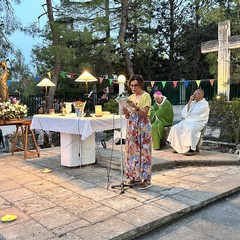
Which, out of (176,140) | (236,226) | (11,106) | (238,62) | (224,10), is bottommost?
(236,226)

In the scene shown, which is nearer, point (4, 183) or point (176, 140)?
point (4, 183)

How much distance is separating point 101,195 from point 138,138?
836mm

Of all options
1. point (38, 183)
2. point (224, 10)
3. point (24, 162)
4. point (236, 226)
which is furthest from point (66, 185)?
point (224, 10)

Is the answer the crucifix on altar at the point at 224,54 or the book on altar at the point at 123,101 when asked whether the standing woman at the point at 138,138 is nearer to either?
the book on altar at the point at 123,101

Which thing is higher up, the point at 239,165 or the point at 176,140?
the point at 176,140

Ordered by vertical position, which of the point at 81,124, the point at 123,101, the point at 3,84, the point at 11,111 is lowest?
the point at 81,124

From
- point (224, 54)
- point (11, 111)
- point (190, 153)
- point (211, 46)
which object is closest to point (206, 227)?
point (190, 153)

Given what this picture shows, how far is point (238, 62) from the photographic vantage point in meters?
8.45

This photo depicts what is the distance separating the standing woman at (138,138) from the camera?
3.76 metres

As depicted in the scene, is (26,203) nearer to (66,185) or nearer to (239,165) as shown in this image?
(66,185)

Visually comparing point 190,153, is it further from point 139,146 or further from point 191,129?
point 139,146

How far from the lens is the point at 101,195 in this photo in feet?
11.8

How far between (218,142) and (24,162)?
4388mm

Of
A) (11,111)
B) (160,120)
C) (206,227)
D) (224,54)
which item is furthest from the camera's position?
(224,54)
